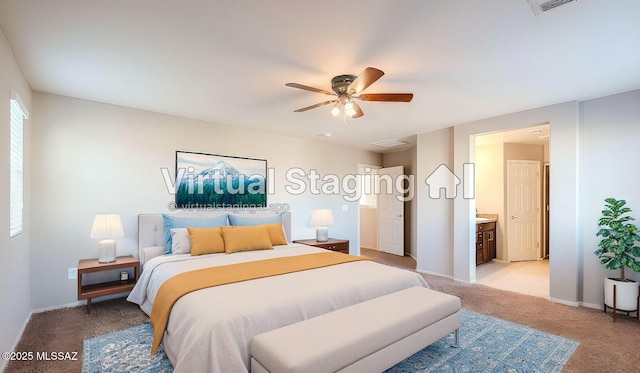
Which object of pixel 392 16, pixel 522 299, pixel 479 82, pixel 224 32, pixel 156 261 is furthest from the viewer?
pixel 522 299

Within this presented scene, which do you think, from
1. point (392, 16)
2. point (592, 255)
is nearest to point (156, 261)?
point (392, 16)

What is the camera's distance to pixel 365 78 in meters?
2.31

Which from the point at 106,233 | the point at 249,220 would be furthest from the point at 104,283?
the point at 249,220

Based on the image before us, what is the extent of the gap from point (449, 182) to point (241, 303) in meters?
3.93

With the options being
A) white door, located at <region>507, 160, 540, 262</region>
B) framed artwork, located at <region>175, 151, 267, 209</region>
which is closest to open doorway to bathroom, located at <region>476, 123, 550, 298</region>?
white door, located at <region>507, 160, 540, 262</region>

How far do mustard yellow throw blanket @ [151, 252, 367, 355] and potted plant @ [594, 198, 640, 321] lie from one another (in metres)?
2.69

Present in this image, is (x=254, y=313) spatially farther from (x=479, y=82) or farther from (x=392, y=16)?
(x=479, y=82)

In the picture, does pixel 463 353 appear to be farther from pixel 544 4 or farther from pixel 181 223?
pixel 181 223

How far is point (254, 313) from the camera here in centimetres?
190

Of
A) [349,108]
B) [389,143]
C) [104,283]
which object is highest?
[389,143]

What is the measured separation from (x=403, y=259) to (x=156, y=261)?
4754mm

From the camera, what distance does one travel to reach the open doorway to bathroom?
611cm

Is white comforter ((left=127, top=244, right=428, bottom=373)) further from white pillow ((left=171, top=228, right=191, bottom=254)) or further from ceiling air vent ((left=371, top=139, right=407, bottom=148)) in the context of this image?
ceiling air vent ((left=371, top=139, right=407, bottom=148))

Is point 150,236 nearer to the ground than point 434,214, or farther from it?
nearer to the ground
